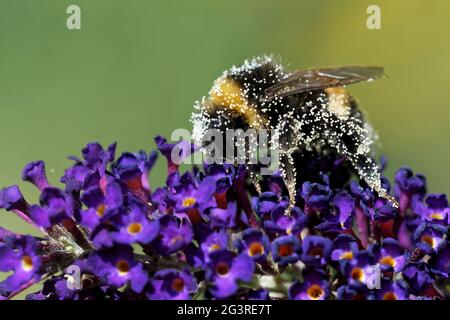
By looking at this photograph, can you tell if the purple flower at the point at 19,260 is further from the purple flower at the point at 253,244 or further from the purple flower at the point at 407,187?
the purple flower at the point at 407,187

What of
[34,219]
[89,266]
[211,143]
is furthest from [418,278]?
[34,219]

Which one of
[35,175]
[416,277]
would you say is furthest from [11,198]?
[416,277]

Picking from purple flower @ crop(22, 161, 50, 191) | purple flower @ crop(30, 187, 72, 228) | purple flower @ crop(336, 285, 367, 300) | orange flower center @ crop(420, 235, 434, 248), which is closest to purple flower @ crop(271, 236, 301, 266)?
purple flower @ crop(336, 285, 367, 300)

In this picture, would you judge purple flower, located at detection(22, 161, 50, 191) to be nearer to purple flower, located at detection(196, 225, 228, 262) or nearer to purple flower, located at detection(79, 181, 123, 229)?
purple flower, located at detection(79, 181, 123, 229)

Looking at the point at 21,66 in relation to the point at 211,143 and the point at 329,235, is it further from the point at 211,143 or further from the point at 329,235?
the point at 329,235

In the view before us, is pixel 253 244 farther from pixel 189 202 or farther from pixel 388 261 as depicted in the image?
pixel 388 261

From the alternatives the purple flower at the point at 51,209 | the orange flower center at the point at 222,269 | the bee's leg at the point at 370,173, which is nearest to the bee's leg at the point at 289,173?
A: the bee's leg at the point at 370,173
